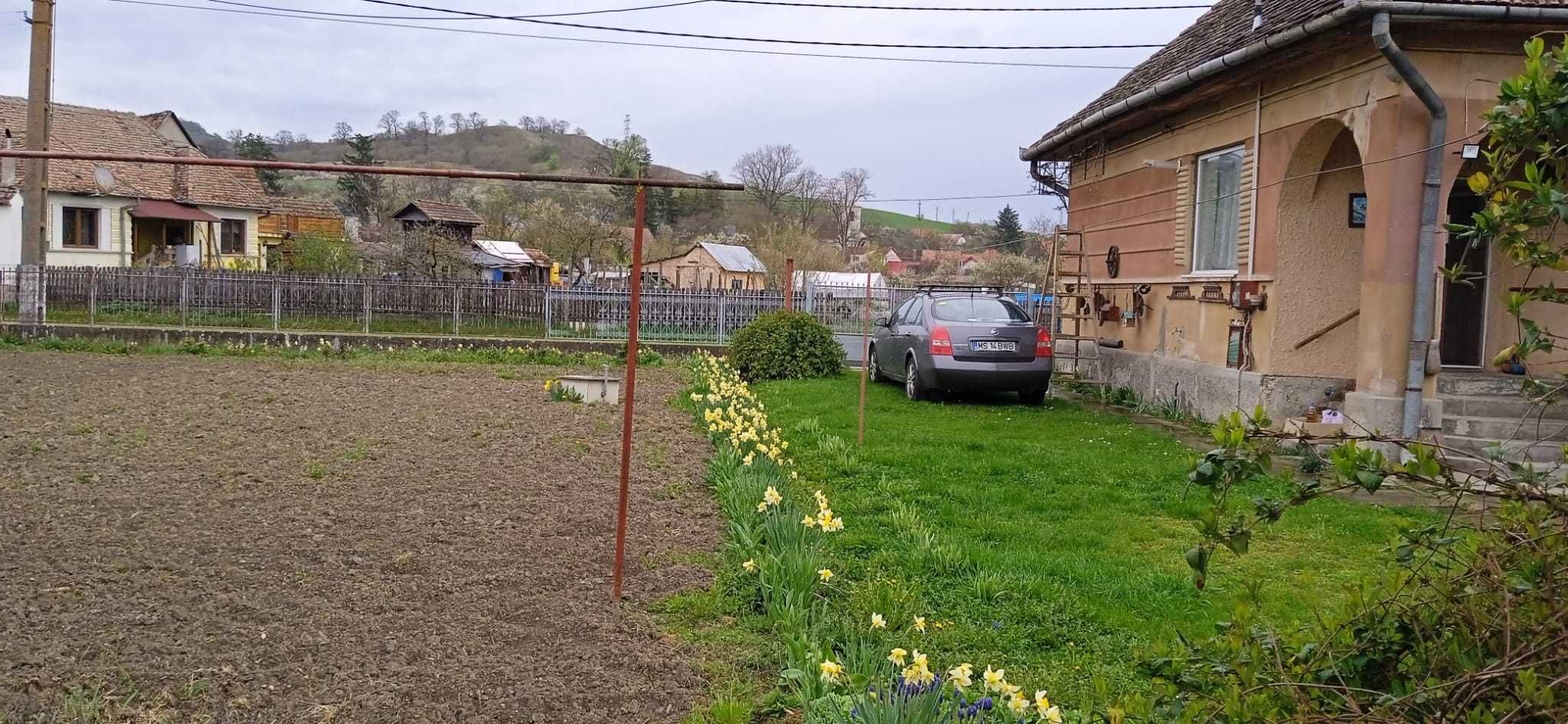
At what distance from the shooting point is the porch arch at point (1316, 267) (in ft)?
36.2

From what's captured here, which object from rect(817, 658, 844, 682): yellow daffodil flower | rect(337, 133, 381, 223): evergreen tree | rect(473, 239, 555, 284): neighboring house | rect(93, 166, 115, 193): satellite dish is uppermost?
rect(337, 133, 381, 223): evergreen tree

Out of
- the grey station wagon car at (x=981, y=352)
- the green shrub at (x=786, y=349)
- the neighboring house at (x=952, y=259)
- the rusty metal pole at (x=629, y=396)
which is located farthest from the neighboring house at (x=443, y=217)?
the rusty metal pole at (x=629, y=396)

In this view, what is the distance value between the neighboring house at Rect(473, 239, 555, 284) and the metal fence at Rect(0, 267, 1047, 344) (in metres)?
16.6

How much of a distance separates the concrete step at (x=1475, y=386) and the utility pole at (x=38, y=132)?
825 inches

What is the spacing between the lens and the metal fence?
2227 cm

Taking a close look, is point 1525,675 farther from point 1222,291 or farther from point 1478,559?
point 1222,291

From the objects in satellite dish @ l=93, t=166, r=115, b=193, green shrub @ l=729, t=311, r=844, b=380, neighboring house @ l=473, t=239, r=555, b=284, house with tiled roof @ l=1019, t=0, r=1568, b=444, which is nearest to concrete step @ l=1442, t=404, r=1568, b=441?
house with tiled roof @ l=1019, t=0, r=1568, b=444

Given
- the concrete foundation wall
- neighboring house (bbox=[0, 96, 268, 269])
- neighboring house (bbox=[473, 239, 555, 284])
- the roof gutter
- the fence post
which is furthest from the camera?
neighboring house (bbox=[473, 239, 555, 284])

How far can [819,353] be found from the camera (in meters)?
17.1

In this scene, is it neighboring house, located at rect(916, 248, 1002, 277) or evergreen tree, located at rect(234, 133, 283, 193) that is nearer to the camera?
neighboring house, located at rect(916, 248, 1002, 277)

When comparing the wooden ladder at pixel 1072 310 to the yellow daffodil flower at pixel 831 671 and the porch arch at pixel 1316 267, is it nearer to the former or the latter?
the porch arch at pixel 1316 267

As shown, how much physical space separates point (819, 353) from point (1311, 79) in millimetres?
8243

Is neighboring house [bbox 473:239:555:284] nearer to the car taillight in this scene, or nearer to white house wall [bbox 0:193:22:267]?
white house wall [bbox 0:193:22:267]

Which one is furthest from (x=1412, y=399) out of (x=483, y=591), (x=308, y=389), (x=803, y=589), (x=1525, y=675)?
(x=308, y=389)
